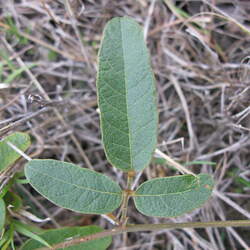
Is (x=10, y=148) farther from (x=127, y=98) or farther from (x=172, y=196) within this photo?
(x=172, y=196)

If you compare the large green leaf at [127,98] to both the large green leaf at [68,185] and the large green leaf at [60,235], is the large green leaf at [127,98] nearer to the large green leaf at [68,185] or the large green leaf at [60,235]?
the large green leaf at [68,185]

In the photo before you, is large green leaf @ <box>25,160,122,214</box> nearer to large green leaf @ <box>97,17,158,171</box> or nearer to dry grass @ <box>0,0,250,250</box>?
large green leaf @ <box>97,17,158,171</box>

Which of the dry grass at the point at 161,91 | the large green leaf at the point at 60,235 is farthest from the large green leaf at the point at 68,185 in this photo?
the dry grass at the point at 161,91

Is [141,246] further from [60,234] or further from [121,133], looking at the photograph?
[121,133]

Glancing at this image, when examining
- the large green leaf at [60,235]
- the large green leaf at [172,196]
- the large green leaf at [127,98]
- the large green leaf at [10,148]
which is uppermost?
the large green leaf at [127,98]

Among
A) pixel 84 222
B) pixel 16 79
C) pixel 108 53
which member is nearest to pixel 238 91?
pixel 108 53

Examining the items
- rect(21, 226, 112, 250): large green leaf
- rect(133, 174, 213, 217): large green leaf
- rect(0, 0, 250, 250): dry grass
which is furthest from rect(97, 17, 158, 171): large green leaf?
rect(0, 0, 250, 250): dry grass
